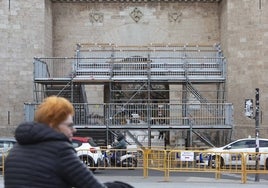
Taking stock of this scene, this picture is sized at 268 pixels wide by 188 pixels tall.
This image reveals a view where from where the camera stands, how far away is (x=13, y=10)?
30.6m

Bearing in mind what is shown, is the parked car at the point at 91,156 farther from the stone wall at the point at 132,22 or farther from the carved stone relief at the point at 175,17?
the carved stone relief at the point at 175,17

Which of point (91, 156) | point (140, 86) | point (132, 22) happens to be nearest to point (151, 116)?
point (140, 86)

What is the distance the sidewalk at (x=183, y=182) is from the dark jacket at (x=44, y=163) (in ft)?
41.9

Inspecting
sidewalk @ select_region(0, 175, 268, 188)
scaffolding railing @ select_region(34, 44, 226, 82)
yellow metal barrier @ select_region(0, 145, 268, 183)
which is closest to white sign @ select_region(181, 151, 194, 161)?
yellow metal barrier @ select_region(0, 145, 268, 183)

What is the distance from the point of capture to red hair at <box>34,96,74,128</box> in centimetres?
372

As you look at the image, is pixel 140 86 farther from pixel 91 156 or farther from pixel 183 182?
pixel 183 182

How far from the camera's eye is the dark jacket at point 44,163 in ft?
11.7

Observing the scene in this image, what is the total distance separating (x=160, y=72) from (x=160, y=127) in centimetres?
284

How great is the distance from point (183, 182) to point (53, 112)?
14.4 meters

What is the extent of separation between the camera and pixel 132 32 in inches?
1288

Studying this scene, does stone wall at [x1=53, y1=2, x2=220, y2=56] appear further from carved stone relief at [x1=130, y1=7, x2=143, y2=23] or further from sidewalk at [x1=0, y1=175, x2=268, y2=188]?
sidewalk at [x1=0, y1=175, x2=268, y2=188]

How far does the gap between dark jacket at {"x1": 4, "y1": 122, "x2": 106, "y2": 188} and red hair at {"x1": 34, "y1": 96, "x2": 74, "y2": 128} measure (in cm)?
5

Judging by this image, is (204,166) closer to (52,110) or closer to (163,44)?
(163,44)

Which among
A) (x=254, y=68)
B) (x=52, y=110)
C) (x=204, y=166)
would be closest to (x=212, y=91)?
(x=254, y=68)
